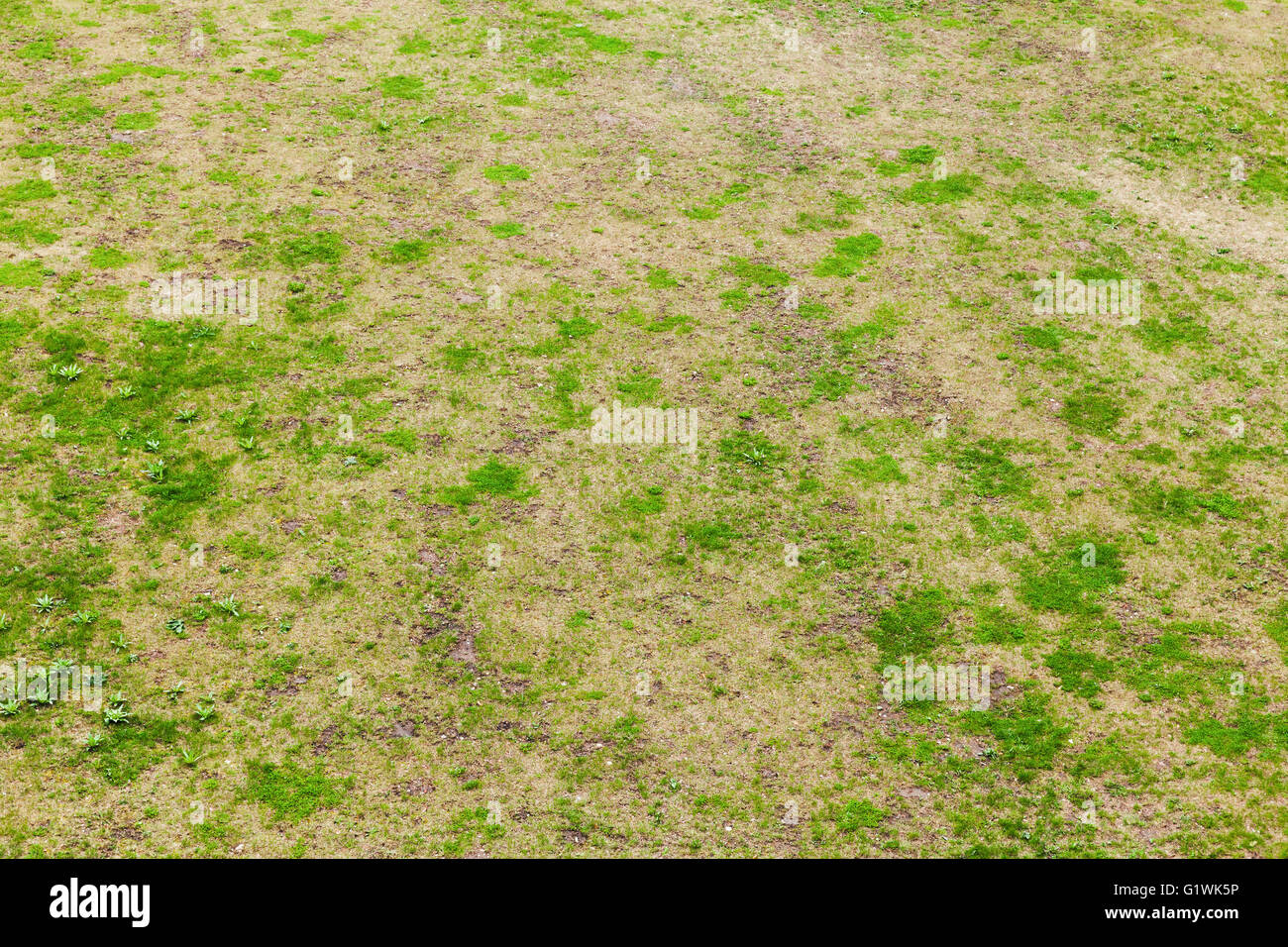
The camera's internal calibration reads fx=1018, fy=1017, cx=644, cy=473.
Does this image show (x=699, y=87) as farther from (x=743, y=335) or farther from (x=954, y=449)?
(x=954, y=449)

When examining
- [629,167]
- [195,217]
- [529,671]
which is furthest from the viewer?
[629,167]

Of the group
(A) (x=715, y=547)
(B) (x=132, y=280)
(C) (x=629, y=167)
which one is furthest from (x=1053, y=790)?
(B) (x=132, y=280)

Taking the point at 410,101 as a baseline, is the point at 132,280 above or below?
below

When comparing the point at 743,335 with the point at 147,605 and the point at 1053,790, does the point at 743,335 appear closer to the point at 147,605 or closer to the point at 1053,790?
the point at 1053,790

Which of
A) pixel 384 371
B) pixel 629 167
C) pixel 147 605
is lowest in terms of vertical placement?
pixel 147 605

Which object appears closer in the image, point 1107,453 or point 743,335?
point 1107,453

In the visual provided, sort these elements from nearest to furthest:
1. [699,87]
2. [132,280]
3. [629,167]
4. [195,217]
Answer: [132,280], [195,217], [629,167], [699,87]
